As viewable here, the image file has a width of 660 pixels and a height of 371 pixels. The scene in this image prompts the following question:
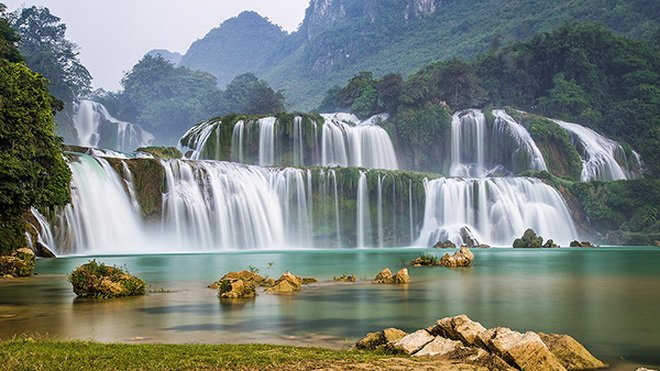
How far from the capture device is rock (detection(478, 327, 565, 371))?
5.18m

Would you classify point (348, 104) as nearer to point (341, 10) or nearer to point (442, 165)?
point (442, 165)

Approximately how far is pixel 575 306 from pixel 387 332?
5376 millimetres

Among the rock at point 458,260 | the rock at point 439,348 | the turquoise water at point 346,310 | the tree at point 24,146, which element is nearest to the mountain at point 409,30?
the rock at point 458,260

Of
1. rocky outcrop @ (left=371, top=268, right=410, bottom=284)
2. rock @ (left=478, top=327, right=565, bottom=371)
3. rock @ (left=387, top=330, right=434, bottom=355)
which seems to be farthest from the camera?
rocky outcrop @ (left=371, top=268, right=410, bottom=284)

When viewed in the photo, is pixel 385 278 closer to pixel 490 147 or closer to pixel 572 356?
pixel 572 356

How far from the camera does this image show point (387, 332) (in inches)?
245

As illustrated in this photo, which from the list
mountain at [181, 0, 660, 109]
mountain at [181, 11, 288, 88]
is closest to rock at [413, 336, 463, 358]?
mountain at [181, 0, 660, 109]

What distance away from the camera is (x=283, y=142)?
44062 mm

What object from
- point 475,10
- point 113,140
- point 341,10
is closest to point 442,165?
point 113,140

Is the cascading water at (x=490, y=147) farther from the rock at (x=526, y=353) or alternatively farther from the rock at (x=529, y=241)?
the rock at (x=526, y=353)

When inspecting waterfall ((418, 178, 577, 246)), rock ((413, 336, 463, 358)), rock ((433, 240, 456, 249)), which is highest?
waterfall ((418, 178, 577, 246))

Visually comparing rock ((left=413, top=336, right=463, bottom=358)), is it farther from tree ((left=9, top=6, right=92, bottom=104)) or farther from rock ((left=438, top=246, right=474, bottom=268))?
tree ((left=9, top=6, right=92, bottom=104))

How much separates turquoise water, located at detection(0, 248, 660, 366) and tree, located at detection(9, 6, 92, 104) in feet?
178

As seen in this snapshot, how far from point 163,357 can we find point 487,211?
3557 cm
